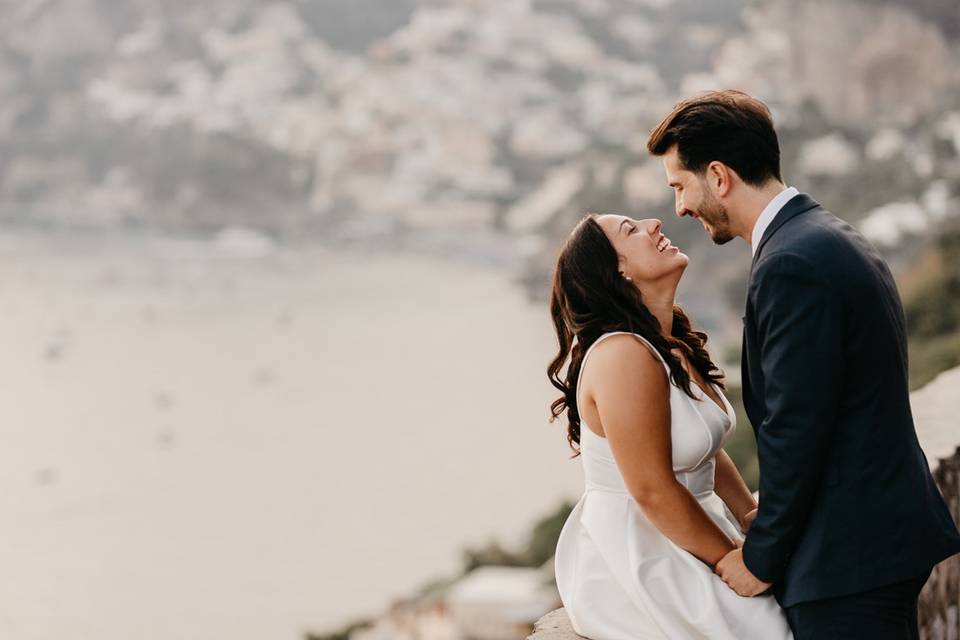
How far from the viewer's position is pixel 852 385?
149 cm

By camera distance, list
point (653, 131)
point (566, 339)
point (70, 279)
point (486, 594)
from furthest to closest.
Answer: point (70, 279), point (486, 594), point (566, 339), point (653, 131)

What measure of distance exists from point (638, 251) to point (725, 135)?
0.82 ft

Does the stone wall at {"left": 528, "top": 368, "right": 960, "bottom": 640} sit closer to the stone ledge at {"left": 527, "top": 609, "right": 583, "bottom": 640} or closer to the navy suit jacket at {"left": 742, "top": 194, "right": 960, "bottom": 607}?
the stone ledge at {"left": 527, "top": 609, "right": 583, "bottom": 640}

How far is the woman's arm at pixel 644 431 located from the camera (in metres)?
1.62

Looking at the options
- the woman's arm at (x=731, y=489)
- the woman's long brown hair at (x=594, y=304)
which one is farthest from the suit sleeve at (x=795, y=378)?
the woman's arm at (x=731, y=489)

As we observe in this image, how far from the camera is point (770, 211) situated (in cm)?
157

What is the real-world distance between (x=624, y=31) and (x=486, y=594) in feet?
293

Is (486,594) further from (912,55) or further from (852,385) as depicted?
(912,55)

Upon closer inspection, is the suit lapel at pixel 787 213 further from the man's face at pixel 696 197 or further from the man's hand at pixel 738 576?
the man's hand at pixel 738 576

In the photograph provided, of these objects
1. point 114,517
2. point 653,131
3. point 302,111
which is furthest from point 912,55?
point 302,111

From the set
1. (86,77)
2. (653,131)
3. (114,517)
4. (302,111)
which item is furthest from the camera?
(86,77)

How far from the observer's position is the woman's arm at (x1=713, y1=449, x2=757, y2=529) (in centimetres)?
191

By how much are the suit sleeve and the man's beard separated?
0.50 feet

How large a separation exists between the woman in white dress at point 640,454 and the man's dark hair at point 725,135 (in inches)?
7.5
